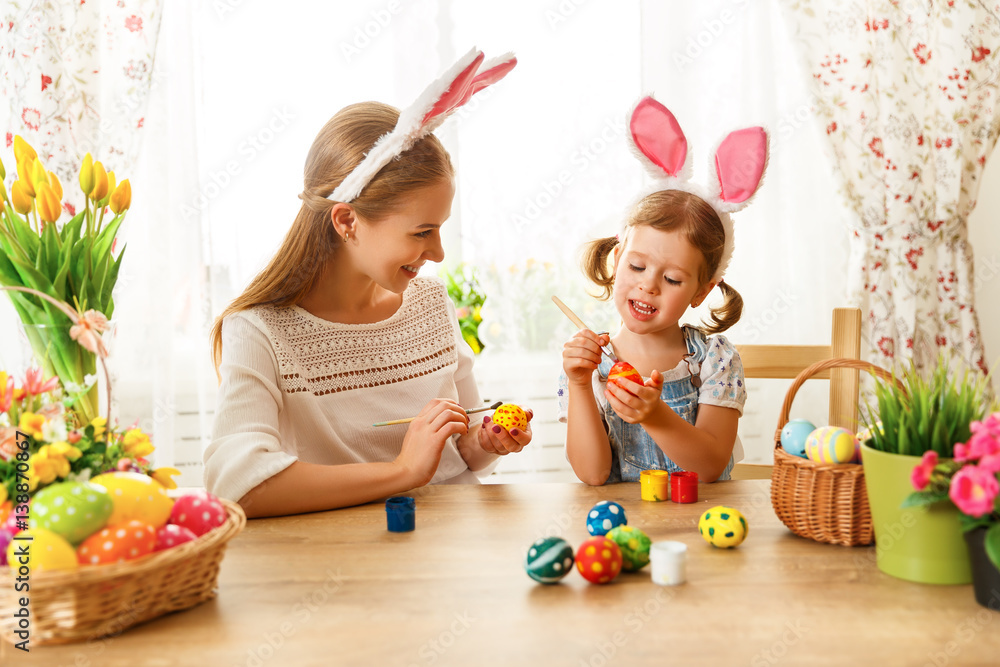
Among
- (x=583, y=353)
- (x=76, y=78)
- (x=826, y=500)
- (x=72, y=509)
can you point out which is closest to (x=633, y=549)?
(x=826, y=500)

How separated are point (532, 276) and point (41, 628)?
233 centimetres

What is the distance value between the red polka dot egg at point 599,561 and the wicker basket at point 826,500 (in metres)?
0.31

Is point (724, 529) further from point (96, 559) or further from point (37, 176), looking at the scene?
point (37, 176)

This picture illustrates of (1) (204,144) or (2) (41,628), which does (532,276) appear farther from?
(2) (41,628)

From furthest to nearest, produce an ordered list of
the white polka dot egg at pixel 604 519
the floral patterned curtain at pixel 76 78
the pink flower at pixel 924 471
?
1. the floral patterned curtain at pixel 76 78
2. the white polka dot egg at pixel 604 519
3. the pink flower at pixel 924 471

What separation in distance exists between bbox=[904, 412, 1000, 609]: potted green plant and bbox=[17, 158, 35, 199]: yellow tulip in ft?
4.51

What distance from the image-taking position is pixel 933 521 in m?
1.00

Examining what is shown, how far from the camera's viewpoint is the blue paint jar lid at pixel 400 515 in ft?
4.06

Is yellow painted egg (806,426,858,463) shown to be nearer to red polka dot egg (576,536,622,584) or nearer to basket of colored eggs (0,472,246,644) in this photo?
red polka dot egg (576,536,622,584)

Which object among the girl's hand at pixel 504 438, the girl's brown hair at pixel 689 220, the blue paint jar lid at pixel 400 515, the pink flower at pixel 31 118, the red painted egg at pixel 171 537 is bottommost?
the blue paint jar lid at pixel 400 515

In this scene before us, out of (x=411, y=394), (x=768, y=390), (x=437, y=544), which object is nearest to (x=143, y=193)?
(x=411, y=394)

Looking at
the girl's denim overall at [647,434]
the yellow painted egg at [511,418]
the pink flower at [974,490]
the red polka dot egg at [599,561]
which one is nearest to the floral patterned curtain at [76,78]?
the yellow painted egg at [511,418]

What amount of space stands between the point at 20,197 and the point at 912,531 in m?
1.42

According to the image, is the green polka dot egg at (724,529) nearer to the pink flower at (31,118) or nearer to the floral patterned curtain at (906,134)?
the floral patterned curtain at (906,134)
